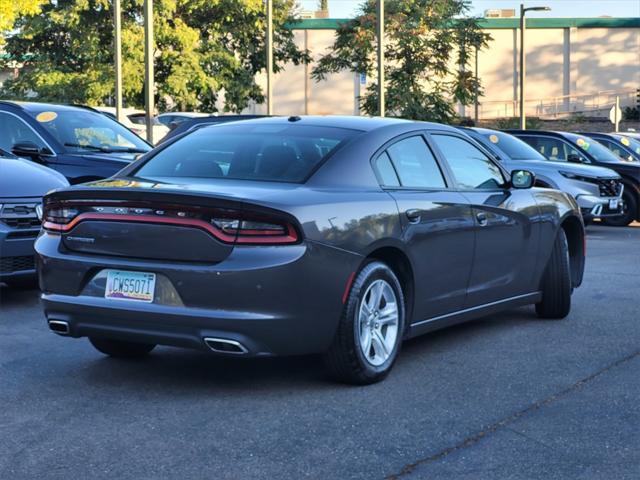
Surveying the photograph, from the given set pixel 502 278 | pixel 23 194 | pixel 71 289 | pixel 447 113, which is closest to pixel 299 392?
pixel 71 289

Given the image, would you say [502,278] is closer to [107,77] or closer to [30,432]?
[30,432]

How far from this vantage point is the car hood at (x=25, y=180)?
345 inches

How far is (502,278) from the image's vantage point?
742 centimetres

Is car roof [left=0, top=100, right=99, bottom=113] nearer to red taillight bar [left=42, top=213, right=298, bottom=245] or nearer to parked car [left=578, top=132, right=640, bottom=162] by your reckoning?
red taillight bar [left=42, top=213, right=298, bottom=245]

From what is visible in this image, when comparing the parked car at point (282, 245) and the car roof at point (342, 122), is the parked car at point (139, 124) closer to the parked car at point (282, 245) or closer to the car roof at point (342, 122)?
the car roof at point (342, 122)

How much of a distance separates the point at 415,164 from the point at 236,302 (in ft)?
6.04

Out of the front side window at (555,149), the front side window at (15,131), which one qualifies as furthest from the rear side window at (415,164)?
the front side window at (555,149)

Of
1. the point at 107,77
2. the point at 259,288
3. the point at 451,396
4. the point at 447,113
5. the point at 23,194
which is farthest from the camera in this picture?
the point at 447,113

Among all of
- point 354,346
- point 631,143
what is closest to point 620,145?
point 631,143

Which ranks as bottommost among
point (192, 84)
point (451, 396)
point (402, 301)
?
point (451, 396)

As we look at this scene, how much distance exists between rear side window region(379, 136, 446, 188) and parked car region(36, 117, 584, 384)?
0.04ft

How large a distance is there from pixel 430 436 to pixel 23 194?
191 inches

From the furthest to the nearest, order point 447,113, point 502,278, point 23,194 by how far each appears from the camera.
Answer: point 447,113 < point 23,194 < point 502,278

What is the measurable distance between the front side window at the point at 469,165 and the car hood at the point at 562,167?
29.6 feet
